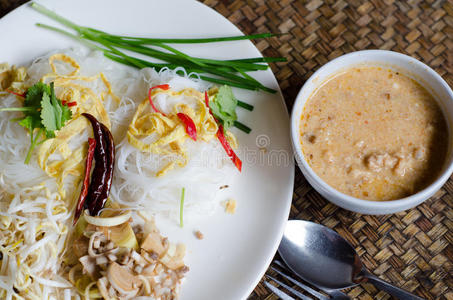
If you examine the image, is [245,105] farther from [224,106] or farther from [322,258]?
[322,258]

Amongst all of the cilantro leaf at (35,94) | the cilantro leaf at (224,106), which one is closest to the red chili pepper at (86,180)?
the cilantro leaf at (35,94)

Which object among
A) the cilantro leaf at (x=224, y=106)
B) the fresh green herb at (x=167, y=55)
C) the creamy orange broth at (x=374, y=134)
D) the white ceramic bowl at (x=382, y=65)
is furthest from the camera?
the fresh green herb at (x=167, y=55)

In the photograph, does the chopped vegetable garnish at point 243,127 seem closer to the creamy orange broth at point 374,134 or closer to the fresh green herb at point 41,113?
the creamy orange broth at point 374,134

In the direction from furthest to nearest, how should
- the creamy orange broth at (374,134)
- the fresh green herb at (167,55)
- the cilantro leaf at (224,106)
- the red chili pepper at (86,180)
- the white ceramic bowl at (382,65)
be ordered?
the fresh green herb at (167,55) < the cilantro leaf at (224,106) < the red chili pepper at (86,180) < the creamy orange broth at (374,134) < the white ceramic bowl at (382,65)

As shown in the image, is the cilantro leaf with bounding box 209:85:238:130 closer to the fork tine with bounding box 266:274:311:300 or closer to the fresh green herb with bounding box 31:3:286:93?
the fresh green herb with bounding box 31:3:286:93

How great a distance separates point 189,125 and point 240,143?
39 cm

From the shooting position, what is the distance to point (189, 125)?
296 centimetres

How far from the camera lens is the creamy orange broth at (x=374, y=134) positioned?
2.84 metres

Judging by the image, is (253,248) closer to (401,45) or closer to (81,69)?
(81,69)

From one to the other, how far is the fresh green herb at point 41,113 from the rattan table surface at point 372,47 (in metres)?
1.12

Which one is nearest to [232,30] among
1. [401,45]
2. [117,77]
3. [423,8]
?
[117,77]

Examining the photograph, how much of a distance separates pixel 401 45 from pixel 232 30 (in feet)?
4.36

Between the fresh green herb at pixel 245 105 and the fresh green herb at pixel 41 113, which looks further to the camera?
the fresh green herb at pixel 245 105

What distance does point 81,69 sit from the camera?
127 inches
